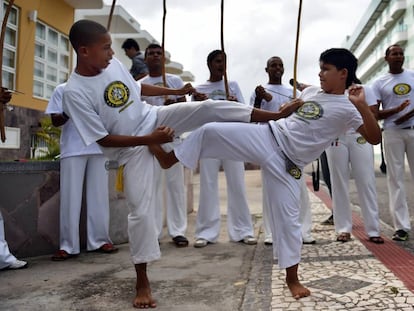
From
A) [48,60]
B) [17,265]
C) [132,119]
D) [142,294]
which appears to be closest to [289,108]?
[132,119]

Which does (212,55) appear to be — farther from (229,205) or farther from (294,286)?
(294,286)

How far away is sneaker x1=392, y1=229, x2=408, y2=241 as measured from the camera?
4152 mm

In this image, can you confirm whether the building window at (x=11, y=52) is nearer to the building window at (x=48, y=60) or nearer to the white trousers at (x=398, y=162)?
the building window at (x=48, y=60)

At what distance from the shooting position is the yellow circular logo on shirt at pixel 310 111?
109 inches

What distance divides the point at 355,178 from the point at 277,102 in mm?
1081

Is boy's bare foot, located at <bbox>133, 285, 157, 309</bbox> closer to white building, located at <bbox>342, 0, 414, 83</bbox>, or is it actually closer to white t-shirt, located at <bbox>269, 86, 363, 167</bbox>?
white t-shirt, located at <bbox>269, 86, 363, 167</bbox>

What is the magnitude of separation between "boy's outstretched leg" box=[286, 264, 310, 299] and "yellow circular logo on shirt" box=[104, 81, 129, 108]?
4.75ft

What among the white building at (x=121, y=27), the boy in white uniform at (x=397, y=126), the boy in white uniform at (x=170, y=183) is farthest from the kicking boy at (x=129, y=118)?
the white building at (x=121, y=27)

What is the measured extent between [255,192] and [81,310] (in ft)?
26.1

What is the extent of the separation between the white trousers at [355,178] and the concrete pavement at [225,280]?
0.66 feet

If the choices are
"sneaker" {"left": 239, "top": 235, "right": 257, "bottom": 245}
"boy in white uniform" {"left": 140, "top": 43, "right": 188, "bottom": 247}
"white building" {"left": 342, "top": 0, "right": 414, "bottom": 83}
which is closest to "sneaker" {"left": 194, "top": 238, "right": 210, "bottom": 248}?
"boy in white uniform" {"left": 140, "top": 43, "right": 188, "bottom": 247}

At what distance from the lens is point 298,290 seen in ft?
8.43

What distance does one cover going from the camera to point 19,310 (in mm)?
2508

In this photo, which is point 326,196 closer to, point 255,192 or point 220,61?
point 255,192
